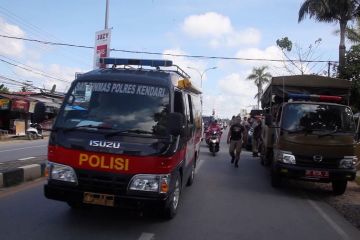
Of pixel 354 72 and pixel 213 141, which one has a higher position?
pixel 354 72

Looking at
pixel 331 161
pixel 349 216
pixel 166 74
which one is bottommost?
pixel 349 216

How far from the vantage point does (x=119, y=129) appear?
668 centimetres

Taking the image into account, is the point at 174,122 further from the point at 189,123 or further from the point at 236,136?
the point at 236,136

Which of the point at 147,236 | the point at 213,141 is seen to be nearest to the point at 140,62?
the point at 147,236

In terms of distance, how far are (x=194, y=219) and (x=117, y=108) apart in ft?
7.59

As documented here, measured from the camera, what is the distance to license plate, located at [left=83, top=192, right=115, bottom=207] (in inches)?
252

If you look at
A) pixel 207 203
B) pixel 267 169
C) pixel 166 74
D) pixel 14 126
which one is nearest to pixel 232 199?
pixel 207 203

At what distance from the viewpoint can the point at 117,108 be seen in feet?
22.8

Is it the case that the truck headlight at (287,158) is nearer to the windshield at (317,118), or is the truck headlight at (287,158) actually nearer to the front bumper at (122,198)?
the windshield at (317,118)

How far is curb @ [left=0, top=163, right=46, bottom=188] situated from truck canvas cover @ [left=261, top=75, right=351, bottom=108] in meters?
7.28

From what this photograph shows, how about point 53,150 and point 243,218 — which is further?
point 243,218

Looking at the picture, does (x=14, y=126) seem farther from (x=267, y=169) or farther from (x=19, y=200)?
(x=19, y=200)

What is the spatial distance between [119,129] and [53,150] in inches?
37.7

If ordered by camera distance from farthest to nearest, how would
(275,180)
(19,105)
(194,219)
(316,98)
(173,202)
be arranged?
(19,105)
(316,98)
(275,180)
(194,219)
(173,202)
